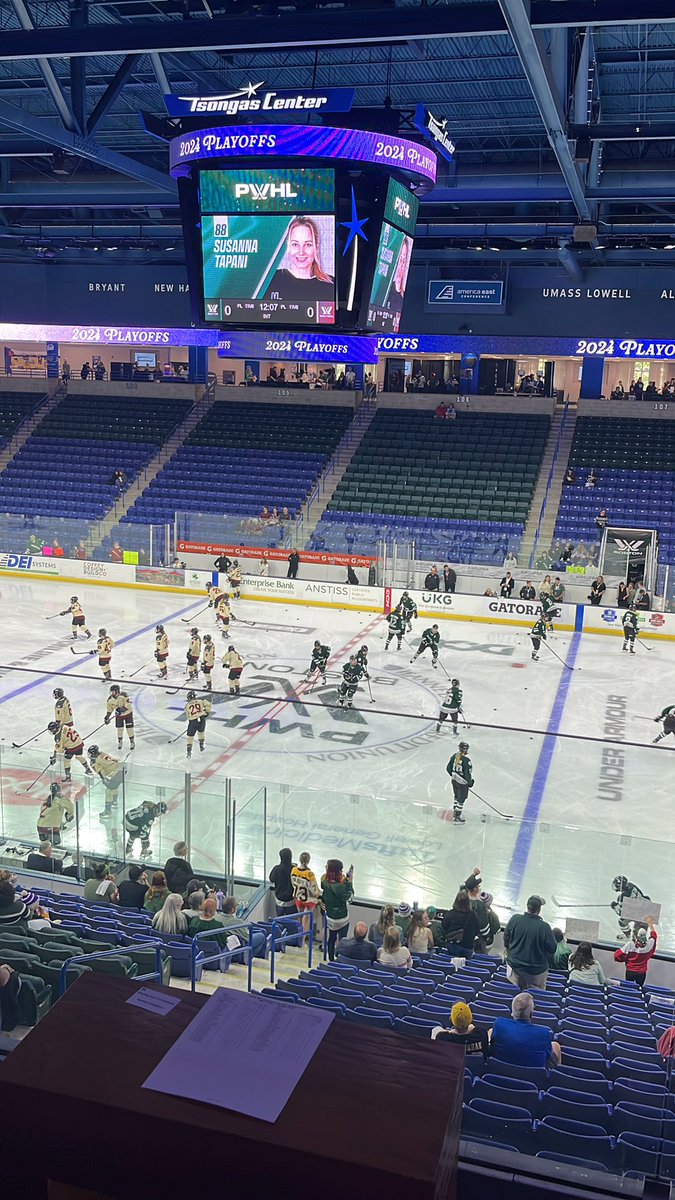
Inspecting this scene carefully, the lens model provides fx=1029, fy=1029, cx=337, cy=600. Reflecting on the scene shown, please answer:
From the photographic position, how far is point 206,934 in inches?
328

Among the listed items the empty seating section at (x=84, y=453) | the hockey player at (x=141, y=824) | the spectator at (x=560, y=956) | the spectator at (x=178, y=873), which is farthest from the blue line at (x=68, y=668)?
the spectator at (x=560, y=956)

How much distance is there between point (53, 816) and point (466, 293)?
83.8 ft

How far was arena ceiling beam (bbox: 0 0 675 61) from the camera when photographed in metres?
9.19

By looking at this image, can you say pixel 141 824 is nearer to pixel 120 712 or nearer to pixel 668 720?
pixel 120 712

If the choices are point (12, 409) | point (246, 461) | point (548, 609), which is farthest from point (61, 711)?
point (12, 409)


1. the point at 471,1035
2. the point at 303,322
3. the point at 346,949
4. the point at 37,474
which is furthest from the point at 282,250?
the point at 37,474

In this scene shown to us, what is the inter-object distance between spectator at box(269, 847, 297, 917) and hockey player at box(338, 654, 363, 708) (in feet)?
26.1

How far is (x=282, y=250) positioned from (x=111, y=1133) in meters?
13.1

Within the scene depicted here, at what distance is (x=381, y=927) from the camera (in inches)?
362

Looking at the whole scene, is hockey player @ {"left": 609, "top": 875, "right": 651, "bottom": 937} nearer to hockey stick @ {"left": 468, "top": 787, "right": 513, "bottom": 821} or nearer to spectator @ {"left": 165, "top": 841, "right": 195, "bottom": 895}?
hockey stick @ {"left": 468, "top": 787, "right": 513, "bottom": 821}

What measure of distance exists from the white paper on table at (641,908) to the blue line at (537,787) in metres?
1.00

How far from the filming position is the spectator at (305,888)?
10.2 meters

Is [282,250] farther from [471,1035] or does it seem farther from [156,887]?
[471,1035]

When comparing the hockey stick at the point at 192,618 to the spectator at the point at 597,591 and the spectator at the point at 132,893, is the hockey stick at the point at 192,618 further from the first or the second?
the spectator at the point at 132,893
